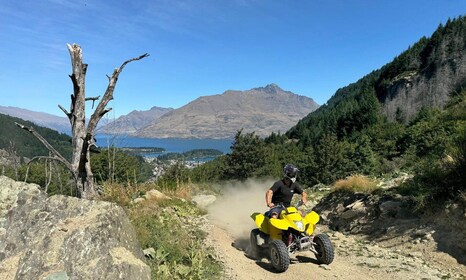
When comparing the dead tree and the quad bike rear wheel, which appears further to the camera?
the dead tree

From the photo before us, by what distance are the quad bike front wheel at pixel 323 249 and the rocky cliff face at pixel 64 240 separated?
169 inches

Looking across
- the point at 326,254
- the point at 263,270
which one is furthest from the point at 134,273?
the point at 326,254

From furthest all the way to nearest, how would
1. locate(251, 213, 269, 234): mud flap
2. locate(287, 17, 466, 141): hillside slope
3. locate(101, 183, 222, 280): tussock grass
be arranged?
1. locate(287, 17, 466, 141): hillside slope
2. locate(251, 213, 269, 234): mud flap
3. locate(101, 183, 222, 280): tussock grass

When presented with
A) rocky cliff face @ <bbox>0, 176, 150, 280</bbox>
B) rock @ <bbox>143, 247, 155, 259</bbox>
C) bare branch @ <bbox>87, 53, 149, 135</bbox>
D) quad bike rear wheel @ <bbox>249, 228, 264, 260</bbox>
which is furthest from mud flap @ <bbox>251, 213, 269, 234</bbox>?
bare branch @ <bbox>87, 53, 149, 135</bbox>

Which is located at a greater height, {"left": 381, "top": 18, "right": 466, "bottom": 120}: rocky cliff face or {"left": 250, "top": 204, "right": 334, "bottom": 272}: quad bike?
{"left": 381, "top": 18, "right": 466, "bottom": 120}: rocky cliff face

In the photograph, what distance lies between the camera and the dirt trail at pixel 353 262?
24.4ft

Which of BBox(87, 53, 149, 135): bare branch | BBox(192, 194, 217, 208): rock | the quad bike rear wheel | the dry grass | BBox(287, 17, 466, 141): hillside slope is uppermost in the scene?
BBox(287, 17, 466, 141): hillside slope

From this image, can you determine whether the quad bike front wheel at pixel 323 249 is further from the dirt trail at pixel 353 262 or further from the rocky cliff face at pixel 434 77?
the rocky cliff face at pixel 434 77

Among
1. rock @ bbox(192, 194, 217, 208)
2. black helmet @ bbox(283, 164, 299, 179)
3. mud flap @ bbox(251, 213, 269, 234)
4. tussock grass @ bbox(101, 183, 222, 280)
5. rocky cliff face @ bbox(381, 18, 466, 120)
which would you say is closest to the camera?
tussock grass @ bbox(101, 183, 222, 280)

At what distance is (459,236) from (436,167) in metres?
2.56

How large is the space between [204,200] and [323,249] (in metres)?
8.77

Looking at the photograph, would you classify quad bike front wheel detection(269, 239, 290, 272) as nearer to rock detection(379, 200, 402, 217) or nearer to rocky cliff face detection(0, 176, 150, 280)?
rocky cliff face detection(0, 176, 150, 280)

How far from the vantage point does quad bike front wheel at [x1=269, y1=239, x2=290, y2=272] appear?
751 centimetres

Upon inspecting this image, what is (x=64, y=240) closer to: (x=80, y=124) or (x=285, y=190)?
(x=80, y=124)
